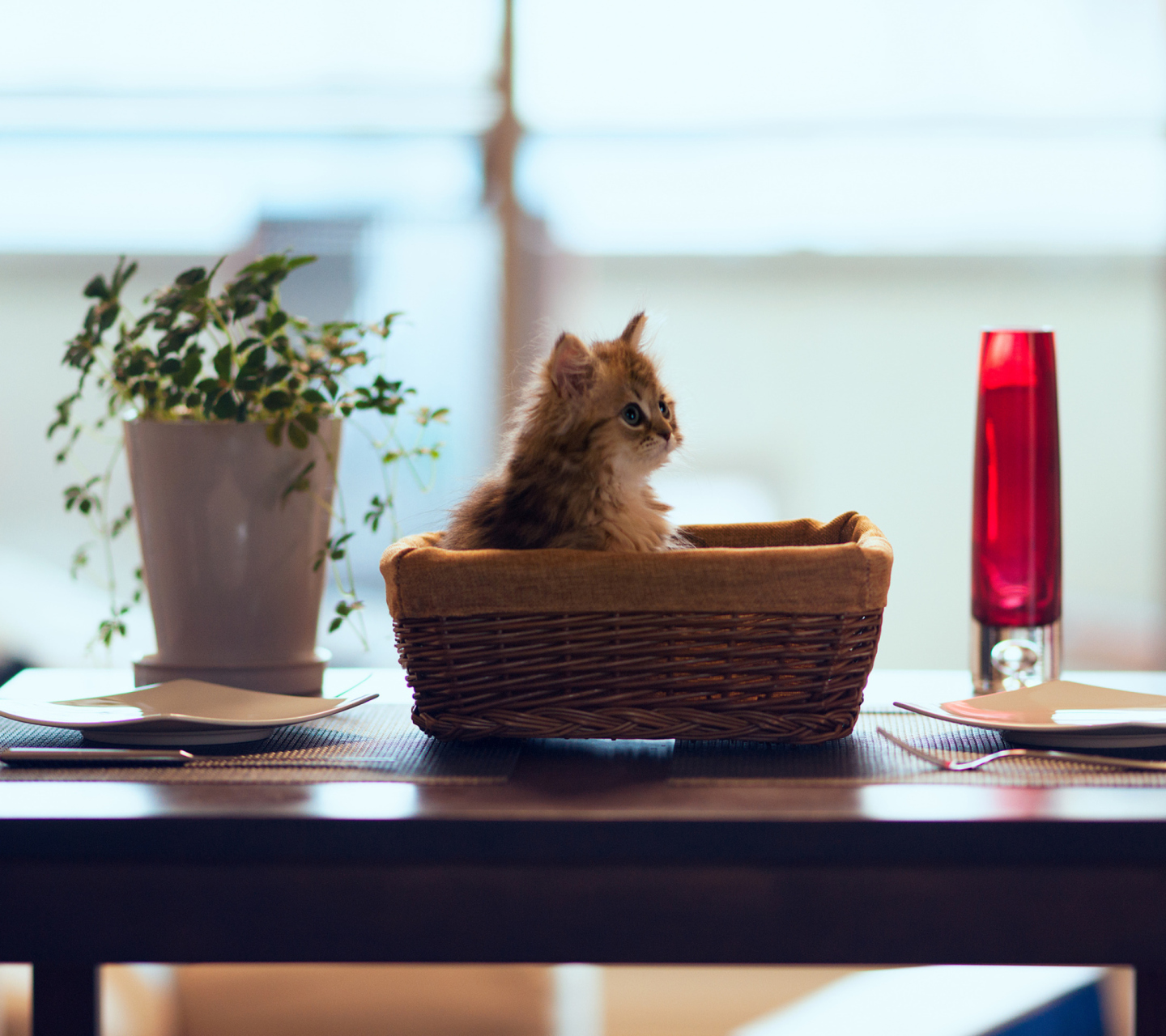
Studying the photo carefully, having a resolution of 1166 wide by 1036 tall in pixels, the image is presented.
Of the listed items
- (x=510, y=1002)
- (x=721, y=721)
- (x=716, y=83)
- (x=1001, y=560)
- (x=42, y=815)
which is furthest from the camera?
(x=716, y=83)

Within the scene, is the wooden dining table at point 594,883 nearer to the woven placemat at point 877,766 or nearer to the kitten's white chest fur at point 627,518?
the woven placemat at point 877,766

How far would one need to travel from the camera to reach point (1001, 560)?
0.94 metres

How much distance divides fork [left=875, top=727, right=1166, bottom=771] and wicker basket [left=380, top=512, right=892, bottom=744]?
0.21 feet

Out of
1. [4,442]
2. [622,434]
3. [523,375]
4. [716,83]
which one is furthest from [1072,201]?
[4,442]

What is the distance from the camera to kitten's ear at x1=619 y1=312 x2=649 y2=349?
91cm

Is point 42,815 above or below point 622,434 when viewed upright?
below

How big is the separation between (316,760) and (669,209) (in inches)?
61.2

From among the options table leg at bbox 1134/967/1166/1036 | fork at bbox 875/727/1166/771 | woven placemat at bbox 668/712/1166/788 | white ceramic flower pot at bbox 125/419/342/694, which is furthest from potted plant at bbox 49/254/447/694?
table leg at bbox 1134/967/1166/1036

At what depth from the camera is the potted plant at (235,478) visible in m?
0.94

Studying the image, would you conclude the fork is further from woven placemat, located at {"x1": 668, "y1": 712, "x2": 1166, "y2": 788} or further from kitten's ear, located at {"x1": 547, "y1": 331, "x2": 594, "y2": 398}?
kitten's ear, located at {"x1": 547, "y1": 331, "x2": 594, "y2": 398}

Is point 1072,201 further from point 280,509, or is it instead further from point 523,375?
point 280,509

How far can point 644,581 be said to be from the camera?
0.74 meters

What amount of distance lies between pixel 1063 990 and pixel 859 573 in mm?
779

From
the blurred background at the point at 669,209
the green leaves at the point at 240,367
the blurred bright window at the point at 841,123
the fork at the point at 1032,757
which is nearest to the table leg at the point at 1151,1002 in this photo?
the fork at the point at 1032,757
